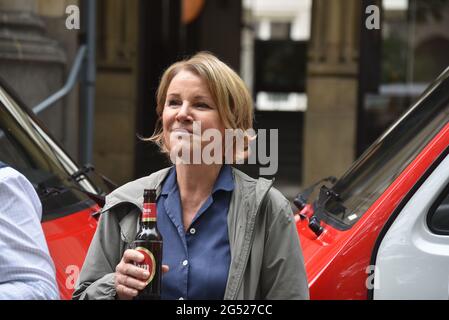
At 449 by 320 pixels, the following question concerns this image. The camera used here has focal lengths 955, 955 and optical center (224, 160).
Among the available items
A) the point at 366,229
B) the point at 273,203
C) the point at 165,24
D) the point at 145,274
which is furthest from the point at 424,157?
the point at 165,24

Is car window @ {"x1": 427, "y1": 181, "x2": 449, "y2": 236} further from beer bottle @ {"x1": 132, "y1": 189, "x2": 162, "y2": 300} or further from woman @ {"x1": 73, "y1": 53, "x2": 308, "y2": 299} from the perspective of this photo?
beer bottle @ {"x1": 132, "y1": 189, "x2": 162, "y2": 300}

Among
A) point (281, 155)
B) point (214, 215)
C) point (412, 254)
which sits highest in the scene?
point (214, 215)

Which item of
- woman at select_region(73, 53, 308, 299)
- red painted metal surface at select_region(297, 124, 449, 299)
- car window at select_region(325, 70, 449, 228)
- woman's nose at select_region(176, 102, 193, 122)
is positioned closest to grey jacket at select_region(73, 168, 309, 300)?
woman at select_region(73, 53, 308, 299)

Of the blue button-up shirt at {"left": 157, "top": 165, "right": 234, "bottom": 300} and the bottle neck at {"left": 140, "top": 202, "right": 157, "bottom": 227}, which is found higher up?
the bottle neck at {"left": 140, "top": 202, "right": 157, "bottom": 227}

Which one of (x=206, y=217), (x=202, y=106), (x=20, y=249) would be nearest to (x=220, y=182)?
(x=206, y=217)

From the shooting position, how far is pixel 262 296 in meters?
2.64

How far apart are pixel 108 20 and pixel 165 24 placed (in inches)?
127

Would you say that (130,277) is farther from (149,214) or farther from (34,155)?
(34,155)

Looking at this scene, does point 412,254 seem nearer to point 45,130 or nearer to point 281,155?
point 45,130

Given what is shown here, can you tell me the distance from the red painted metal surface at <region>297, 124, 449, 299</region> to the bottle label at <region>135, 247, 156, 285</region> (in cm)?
105

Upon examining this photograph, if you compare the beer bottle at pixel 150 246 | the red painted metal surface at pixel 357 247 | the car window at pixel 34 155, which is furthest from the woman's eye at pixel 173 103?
the car window at pixel 34 155

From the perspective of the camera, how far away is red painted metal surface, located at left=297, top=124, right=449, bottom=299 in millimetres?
3412

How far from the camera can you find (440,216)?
3.55 m

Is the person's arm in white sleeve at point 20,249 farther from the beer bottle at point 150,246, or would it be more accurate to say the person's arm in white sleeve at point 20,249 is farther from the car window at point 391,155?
the car window at point 391,155
